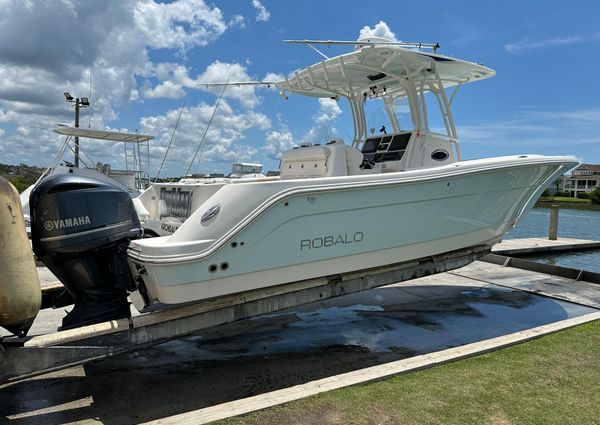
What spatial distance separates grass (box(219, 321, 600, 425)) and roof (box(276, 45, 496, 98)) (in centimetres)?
319

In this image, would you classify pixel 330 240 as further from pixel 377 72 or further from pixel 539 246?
pixel 539 246

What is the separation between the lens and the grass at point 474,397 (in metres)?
2.79

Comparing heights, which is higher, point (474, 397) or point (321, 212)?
point (321, 212)

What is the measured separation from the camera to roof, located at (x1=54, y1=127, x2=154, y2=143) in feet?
38.9

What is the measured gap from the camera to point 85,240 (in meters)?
3.34

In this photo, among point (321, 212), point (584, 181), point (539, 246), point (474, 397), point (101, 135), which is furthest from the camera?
point (584, 181)

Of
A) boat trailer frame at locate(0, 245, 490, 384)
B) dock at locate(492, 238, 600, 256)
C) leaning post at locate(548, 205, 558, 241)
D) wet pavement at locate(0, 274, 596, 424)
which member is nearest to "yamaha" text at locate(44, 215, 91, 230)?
boat trailer frame at locate(0, 245, 490, 384)

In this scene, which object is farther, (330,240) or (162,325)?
(330,240)

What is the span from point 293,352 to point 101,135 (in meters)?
10.5

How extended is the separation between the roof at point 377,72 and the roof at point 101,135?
728cm

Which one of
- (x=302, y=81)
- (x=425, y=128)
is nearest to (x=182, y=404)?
(x=425, y=128)

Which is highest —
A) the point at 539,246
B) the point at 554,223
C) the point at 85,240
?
the point at 85,240

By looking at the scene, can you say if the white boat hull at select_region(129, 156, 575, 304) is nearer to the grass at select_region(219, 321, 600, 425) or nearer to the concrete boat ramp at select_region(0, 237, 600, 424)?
the concrete boat ramp at select_region(0, 237, 600, 424)

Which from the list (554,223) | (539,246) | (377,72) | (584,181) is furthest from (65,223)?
(584,181)
